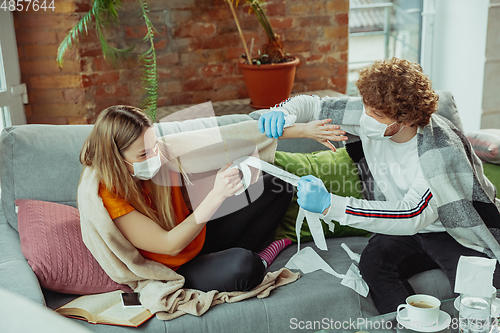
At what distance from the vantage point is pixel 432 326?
3.77 ft

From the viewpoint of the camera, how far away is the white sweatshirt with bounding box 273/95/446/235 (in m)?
1.36

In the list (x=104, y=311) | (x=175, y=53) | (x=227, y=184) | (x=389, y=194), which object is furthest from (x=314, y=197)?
(x=175, y=53)

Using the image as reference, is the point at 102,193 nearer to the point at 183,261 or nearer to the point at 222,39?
the point at 183,261

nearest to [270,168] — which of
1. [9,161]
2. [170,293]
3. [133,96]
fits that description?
[170,293]

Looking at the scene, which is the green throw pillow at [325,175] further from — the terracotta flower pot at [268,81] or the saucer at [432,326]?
the terracotta flower pot at [268,81]

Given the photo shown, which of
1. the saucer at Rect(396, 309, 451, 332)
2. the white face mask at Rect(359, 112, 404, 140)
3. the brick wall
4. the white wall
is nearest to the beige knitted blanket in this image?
the saucer at Rect(396, 309, 451, 332)

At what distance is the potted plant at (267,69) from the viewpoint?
2.74 m

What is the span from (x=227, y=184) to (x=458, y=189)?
696 mm

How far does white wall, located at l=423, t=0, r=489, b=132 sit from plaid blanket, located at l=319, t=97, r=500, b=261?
1712mm

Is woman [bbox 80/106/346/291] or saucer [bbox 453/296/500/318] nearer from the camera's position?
saucer [bbox 453/296/500/318]

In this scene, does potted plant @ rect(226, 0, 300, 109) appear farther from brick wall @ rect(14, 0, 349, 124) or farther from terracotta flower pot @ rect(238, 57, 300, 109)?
brick wall @ rect(14, 0, 349, 124)

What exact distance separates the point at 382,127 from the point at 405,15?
2250mm

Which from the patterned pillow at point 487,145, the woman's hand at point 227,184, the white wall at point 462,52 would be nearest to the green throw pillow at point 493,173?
the patterned pillow at point 487,145

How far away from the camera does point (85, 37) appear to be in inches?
103
